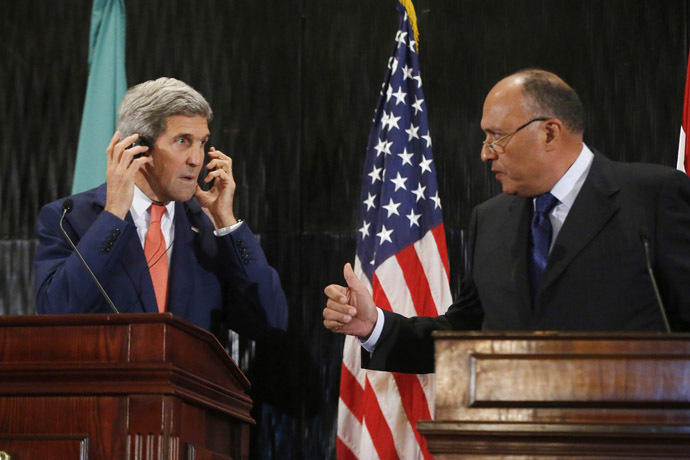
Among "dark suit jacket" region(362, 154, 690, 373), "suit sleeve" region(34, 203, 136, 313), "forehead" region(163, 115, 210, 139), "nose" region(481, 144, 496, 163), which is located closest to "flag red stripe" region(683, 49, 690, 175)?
"dark suit jacket" region(362, 154, 690, 373)

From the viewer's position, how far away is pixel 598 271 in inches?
101

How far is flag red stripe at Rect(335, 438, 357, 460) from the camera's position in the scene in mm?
3742

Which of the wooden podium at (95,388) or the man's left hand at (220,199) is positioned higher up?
the man's left hand at (220,199)

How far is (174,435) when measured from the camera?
2.07 m

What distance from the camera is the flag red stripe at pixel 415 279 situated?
381cm

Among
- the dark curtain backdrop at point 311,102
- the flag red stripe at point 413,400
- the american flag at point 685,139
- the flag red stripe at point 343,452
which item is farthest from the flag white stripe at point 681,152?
the flag red stripe at point 343,452

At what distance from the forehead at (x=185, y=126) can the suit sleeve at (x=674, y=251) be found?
5.21 feet

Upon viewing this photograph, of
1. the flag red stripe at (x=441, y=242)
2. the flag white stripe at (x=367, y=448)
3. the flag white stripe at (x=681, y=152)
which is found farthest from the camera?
the flag red stripe at (x=441, y=242)

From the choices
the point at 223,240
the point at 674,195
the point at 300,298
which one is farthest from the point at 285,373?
the point at 674,195

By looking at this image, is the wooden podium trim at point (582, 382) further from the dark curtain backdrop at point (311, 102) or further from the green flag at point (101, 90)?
the green flag at point (101, 90)

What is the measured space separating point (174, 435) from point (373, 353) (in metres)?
0.87

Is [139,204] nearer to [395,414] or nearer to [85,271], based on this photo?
[85,271]

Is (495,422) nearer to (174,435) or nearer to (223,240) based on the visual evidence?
(174,435)

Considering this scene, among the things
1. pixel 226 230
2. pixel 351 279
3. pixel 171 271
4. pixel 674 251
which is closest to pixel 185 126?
pixel 226 230
